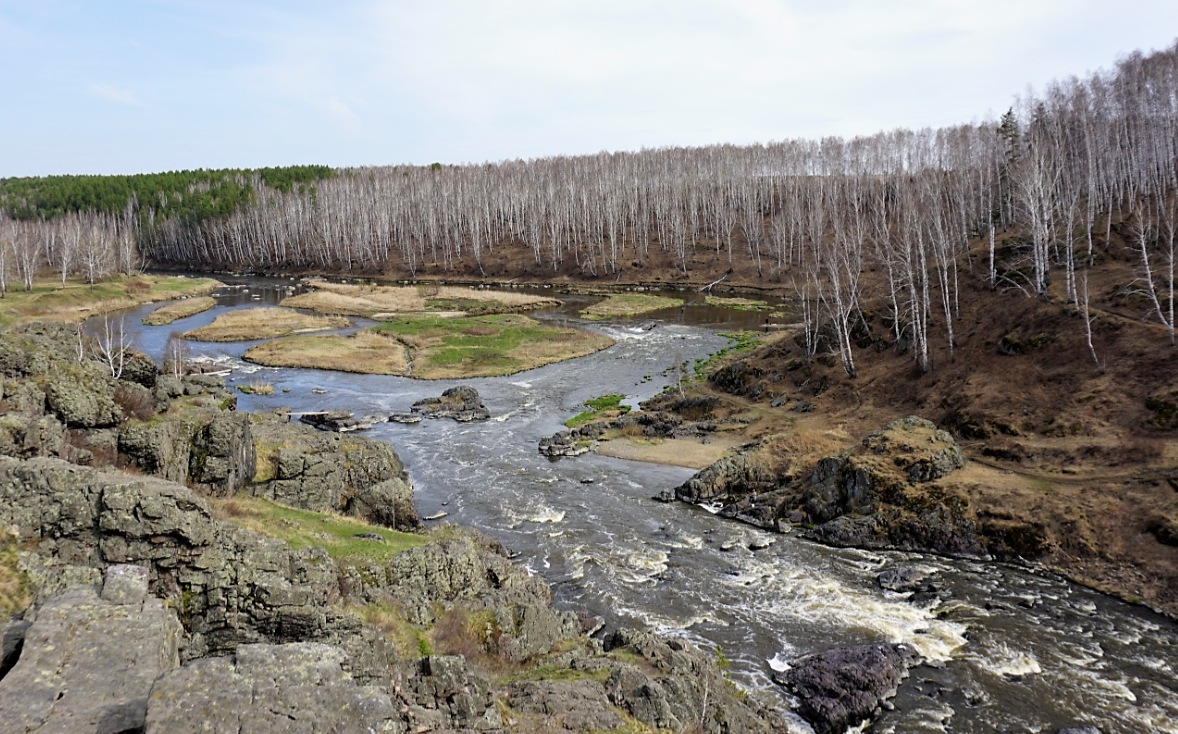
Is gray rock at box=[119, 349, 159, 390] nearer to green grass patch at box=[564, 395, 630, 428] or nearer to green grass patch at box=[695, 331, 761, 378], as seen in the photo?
green grass patch at box=[564, 395, 630, 428]

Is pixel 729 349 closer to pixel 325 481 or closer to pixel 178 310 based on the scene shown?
pixel 325 481

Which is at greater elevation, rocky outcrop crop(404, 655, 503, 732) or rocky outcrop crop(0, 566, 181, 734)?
rocky outcrop crop(0, 566, 181, 734)

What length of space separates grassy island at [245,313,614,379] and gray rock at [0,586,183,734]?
2084 inches

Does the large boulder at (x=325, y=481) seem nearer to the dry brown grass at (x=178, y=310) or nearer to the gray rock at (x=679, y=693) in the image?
the gray rock at (x=679, y=693)

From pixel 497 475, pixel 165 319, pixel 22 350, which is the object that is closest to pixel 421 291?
pixel 165 319

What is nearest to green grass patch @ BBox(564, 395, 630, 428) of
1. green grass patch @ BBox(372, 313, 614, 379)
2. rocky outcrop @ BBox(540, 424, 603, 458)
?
rocky outcrop @ BBox(540, 424, 603, 458)

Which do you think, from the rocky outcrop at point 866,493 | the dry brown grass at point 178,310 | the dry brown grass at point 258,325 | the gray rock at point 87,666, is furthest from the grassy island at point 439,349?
the gray rock at point 87,666

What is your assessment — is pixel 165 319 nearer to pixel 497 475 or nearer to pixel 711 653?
pixel 497 475

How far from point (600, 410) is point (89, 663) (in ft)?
140

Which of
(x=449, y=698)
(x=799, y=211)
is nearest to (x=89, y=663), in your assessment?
(x=449, y=698)

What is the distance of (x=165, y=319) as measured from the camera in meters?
91.9

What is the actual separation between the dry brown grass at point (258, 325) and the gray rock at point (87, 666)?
76.6 metres

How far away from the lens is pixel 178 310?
99750mm

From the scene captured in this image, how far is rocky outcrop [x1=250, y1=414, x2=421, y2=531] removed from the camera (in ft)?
94.1
